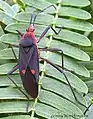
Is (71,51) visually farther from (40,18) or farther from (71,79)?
(40,18)

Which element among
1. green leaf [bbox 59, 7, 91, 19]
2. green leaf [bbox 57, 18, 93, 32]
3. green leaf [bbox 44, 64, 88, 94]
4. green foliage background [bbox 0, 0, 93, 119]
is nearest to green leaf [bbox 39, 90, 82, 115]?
green foliage background [bbox 0, 0, 93, 119]

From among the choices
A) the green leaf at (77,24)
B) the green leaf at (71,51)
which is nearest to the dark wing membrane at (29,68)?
the green leaf at (71,51)

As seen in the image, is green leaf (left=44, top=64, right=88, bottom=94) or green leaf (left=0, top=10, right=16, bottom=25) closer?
green leaf (left=44, top=64, right=88, bottom=94)

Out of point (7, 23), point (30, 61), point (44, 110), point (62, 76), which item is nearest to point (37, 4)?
point (7, 23)

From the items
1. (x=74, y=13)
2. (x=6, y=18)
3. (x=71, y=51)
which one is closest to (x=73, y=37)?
(x=71, y=51)

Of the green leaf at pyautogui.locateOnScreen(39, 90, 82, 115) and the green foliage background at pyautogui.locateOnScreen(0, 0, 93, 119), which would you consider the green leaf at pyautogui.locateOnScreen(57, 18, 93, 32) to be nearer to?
the green foliage background at pyautogui.locateOnScreen(0, 0, 93, 119)

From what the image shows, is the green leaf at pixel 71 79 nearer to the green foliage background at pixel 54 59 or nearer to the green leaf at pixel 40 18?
the green foliage background at pixel 54 59

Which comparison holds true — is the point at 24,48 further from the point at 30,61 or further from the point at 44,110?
the point at 44,110
